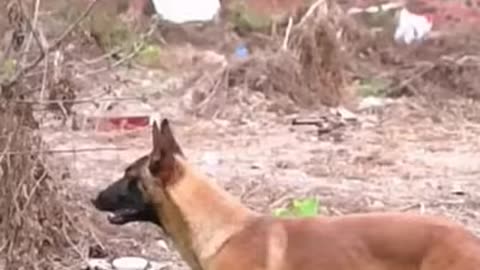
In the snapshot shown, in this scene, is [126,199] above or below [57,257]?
above

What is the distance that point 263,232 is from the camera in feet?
19.3

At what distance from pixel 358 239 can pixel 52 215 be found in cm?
213

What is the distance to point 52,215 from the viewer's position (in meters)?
7.38

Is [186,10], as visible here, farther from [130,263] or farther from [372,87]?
[130,263]

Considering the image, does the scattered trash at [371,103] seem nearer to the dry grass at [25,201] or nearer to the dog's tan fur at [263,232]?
the dry grass at [25,201]

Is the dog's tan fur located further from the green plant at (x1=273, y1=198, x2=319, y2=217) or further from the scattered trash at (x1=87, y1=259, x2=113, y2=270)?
the green plant at (x1=273, y1=198, x2=319, y2=217)

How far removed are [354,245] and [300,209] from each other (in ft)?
8.53

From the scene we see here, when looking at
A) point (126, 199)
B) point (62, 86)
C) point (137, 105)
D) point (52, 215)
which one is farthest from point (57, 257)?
point (137, 105)

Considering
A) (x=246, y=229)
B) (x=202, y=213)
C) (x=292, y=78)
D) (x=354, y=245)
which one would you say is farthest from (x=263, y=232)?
(x=292, y=78)

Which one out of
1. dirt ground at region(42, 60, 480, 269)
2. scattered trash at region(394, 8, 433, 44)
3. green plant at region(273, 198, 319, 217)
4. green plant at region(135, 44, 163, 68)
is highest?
scattered trash at region(394, 8, 433, 44)

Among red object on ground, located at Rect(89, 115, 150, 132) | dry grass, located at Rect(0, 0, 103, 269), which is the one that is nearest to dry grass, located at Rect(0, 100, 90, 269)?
dry grass, located at Rect(0, 0, 103, 269)

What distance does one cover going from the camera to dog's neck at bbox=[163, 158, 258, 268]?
5.91m

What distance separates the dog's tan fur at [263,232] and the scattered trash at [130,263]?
1.39 metres

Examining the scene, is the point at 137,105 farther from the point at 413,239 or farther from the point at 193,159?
the point at 413,239
